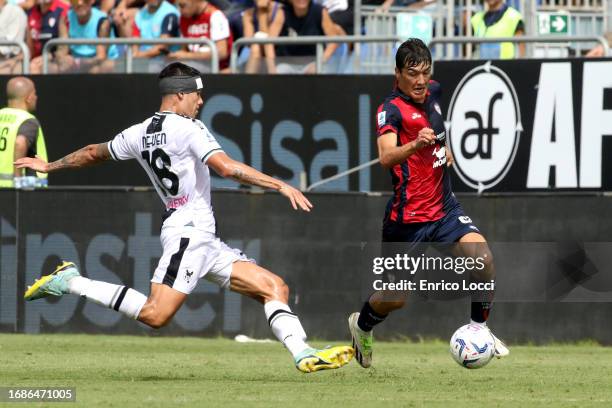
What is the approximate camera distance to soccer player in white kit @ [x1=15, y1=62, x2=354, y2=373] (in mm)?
10578

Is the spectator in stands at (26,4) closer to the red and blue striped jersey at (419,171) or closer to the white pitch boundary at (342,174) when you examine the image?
the white pitch boundary at (342,174)

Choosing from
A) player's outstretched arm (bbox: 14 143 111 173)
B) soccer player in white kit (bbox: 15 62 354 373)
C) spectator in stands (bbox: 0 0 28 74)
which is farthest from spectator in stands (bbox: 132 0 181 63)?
soccer player in white kit (bbox: 15 62 354 373)

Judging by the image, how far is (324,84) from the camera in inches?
644

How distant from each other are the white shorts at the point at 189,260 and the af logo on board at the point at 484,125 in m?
5.64

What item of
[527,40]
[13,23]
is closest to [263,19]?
[13,23]

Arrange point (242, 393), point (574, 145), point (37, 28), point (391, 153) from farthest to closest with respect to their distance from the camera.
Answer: point (37, 28) → point (574, 145) → point (391, 153) → point (242, 393)

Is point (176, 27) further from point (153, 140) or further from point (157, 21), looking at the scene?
point (153, 140)

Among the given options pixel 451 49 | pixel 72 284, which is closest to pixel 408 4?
pixel 451 49

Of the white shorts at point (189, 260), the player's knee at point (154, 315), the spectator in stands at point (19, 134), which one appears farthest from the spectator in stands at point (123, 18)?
the player's knee at point (154, 315)

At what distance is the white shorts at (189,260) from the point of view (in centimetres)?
1063

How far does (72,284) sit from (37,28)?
30.0ft

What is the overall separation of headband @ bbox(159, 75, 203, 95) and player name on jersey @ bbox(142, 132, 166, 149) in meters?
0.39

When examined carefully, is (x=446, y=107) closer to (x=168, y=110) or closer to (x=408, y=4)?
(x=408, y=4)

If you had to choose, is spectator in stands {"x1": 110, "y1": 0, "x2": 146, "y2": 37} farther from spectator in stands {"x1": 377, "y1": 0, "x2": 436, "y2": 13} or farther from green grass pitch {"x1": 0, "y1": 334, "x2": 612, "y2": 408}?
green grass pitch {"x1": 0, "y1": 334, "x2": 612, "y2": 408}
